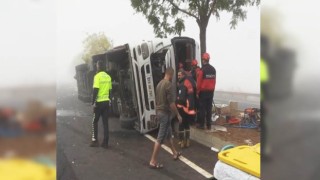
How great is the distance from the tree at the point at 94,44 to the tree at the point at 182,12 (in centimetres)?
30

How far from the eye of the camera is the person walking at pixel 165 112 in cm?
202

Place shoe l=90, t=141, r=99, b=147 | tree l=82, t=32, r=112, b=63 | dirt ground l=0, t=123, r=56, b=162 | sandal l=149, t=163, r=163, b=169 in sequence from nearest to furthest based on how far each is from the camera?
dirt ground l=0, t=123, r=56, b=162, tree l=82, t=32, r=112, b=63, shoe l=90, t=141, r=99, b=147, sandal l=149, t=163, r=163, b=169

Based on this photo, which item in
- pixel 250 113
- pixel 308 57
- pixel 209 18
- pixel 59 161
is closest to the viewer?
pixel 308 57

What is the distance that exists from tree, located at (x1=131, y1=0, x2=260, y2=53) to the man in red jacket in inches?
4.4

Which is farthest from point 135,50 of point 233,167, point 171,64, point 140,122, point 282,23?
point 282,23

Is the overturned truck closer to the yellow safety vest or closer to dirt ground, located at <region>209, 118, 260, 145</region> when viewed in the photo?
the yellow safety vest

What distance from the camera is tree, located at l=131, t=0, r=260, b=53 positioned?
190cm

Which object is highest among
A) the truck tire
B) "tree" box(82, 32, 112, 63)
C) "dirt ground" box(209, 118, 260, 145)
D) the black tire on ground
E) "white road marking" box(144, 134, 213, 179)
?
"tree" box(82, 32, 112, 63)

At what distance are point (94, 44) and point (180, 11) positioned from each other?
2.07 ft

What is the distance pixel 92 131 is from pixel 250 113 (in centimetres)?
108

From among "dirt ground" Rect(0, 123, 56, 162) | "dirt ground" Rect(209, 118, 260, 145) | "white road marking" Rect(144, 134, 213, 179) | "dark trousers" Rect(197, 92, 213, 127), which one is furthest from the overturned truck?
"dirt ground" Rect(0, 123, 56, 162)

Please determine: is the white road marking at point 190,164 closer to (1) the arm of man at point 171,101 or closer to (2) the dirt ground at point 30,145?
(1) the arm of man at point 171,101

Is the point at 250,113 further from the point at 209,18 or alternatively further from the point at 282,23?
the point at 282,23

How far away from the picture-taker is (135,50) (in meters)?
1.87
